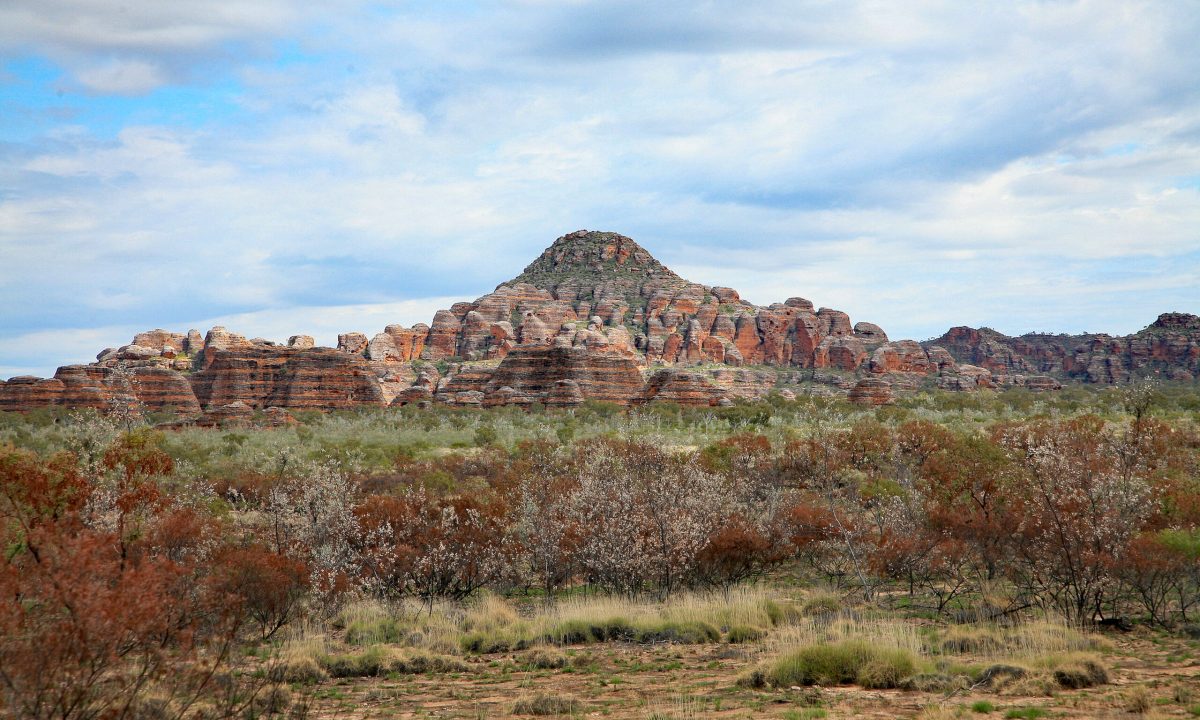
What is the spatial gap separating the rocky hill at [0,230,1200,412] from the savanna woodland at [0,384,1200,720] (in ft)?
214

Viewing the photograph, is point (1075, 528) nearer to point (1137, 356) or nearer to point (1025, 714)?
point (1025, 714)

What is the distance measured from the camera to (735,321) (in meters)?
159

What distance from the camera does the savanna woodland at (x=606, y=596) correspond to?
8.85 metres

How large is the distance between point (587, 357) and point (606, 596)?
81352mm

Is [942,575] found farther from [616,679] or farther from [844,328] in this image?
[844,328]

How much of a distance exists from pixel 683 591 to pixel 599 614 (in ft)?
10.7

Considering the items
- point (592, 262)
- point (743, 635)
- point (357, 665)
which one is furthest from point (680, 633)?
point (592, 262)

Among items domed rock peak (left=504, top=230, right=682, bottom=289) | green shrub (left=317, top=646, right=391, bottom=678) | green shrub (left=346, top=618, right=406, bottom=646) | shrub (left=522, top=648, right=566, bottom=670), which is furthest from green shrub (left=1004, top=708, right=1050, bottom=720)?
domed rock peak (left=504, top=230, right=682, bottom=289)

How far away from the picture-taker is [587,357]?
100312 mm

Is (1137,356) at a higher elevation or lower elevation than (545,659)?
higher

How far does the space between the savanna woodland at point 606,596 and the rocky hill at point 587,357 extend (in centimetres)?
6523

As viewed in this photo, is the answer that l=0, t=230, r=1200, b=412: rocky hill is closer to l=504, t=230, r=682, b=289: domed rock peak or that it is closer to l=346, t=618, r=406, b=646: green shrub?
l=504, t=230, r=682, b=289: domed rock peak

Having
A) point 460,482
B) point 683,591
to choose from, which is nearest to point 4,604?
point 683,591

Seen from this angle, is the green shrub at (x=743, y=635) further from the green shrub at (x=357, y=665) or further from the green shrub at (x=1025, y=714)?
the green shrub at (x=357, y=665)
